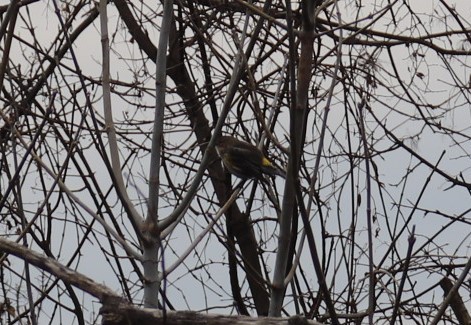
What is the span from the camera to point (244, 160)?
4.29m

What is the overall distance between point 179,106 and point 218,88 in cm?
36

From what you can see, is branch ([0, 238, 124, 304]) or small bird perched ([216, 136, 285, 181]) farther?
small bird perched ([216, 136, 285, 181])

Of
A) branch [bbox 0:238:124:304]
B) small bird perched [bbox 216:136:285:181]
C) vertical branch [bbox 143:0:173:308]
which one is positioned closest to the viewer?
branch [bbox 0:238:124:304]

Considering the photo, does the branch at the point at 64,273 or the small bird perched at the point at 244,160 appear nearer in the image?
the branch at the point at 64,273

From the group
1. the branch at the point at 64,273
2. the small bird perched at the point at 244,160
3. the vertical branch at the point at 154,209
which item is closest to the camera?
the branch at the point at 64,273

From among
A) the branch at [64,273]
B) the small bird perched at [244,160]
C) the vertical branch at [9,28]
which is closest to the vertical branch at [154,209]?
the branch at [64,273]

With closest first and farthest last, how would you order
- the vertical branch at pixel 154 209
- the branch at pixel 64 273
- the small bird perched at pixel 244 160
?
the branch at pixel 64 273
the vertical branch at pixel 154 209
the small bird perched at pixel 244 160

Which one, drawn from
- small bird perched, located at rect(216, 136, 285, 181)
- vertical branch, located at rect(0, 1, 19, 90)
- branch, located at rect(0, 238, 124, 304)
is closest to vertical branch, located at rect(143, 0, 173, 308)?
branch, located at rect(0, 238, 124, 304)

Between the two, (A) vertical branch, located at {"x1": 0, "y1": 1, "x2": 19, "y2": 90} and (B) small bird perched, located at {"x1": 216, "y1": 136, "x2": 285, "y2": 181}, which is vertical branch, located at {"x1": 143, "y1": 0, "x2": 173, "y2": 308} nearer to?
(A) vertical branch, located at {"x1": 0, "y1": 1, "x2": 19, "y2": 90}

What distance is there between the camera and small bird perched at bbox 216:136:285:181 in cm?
426

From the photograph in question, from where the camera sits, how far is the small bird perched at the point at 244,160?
426cm

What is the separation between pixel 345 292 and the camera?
4.46m

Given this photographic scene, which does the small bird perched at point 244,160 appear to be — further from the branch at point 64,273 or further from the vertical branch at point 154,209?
the branch at point 64,273

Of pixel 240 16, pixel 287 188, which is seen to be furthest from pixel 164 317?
pixel 240 16
